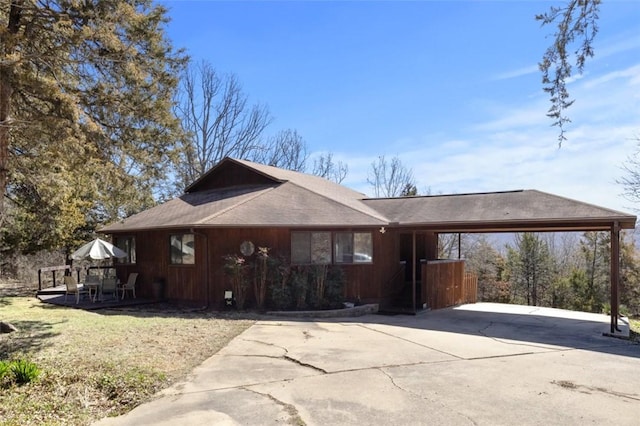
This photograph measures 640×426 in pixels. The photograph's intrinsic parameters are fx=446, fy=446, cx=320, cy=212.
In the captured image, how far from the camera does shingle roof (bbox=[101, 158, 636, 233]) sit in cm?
1138

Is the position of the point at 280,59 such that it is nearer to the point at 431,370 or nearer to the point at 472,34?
the point at 472,34

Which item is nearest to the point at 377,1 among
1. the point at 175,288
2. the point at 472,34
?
the point at 472,34

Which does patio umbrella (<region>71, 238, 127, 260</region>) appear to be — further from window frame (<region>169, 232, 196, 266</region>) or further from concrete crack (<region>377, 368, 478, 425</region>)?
concrete crack (<region>377, 368, 478, 425</region>)

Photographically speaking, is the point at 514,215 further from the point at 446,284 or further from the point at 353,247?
the point at 353,247

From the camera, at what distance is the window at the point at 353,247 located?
13.7 m

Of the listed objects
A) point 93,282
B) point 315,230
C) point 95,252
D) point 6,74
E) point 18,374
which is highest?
point 6,74

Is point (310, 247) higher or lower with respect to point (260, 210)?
lower

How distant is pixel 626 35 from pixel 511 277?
2472 cm

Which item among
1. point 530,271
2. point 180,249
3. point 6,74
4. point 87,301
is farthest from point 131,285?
point 530,271

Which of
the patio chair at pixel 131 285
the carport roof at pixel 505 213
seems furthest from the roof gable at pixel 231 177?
the patio chair at pixel 131 285

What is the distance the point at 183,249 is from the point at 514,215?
31.6 ft

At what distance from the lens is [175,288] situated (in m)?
13.9

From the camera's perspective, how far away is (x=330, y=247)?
1363 cm

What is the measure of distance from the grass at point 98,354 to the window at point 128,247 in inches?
148
